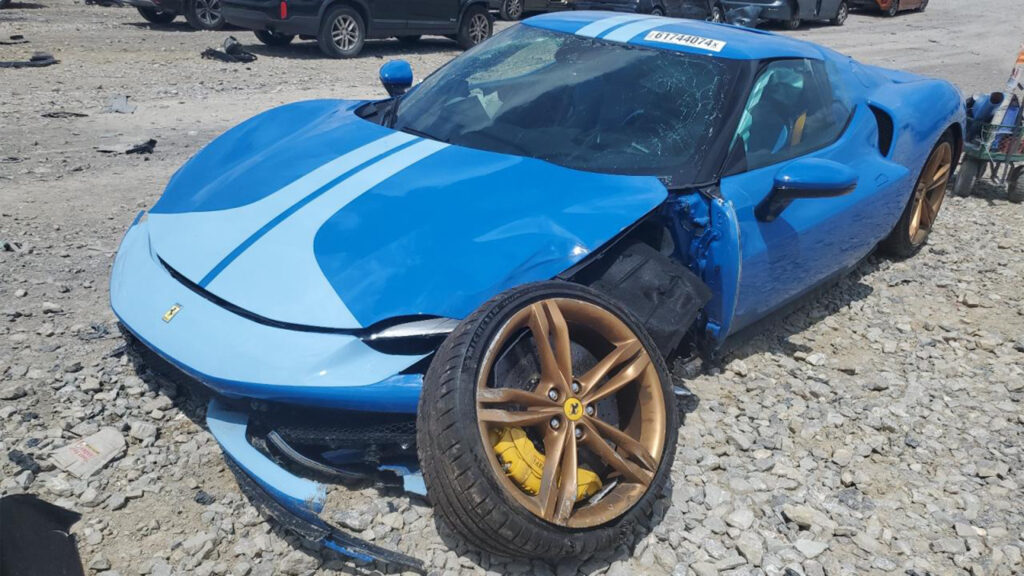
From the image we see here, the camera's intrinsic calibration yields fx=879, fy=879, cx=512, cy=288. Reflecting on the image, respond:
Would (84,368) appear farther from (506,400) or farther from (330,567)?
(506,400)

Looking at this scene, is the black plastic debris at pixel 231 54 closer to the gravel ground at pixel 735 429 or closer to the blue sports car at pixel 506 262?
the gravel ground at pixel 735 429

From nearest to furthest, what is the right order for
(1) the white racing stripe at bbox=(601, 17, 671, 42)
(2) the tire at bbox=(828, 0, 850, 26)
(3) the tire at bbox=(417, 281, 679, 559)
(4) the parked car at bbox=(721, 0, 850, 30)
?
(3) the tire at bbox=(417, 281, 679, 559) < (1) the white racing stripe at bbox=(601, 17, 671, 42) < (4) the parked car at bbox=(721, 0, 850, 30) < (2) the tire at bbox=(828, 0, 850, 26)

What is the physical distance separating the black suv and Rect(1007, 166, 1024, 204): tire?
7.05 meters

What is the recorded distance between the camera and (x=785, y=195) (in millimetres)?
3447

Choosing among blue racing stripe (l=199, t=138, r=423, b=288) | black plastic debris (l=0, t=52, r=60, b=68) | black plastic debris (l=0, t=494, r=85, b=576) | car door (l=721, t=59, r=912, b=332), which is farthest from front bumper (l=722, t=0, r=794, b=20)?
black plastic debris (l=0, t=494, r=85, b=576)

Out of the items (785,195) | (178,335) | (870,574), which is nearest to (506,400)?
(178,335)

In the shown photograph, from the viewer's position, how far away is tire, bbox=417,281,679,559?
2424mm

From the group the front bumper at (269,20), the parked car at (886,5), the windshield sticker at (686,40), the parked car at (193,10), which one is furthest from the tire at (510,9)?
the windshield sticker at (686,40)

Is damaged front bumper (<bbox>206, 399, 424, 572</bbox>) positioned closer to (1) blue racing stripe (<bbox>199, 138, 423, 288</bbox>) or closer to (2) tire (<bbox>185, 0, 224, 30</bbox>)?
(1) blue racing stripe (<bbox>199, 138, 423, 288</bbox>)

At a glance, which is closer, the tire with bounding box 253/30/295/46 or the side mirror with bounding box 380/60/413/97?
the side mirror with bounding box 380/60/413/97

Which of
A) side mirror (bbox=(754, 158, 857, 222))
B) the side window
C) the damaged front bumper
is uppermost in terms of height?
the side window

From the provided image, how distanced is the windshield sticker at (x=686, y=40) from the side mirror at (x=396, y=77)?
136cm

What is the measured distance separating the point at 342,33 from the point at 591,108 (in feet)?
29.6

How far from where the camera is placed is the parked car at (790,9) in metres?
18.3
